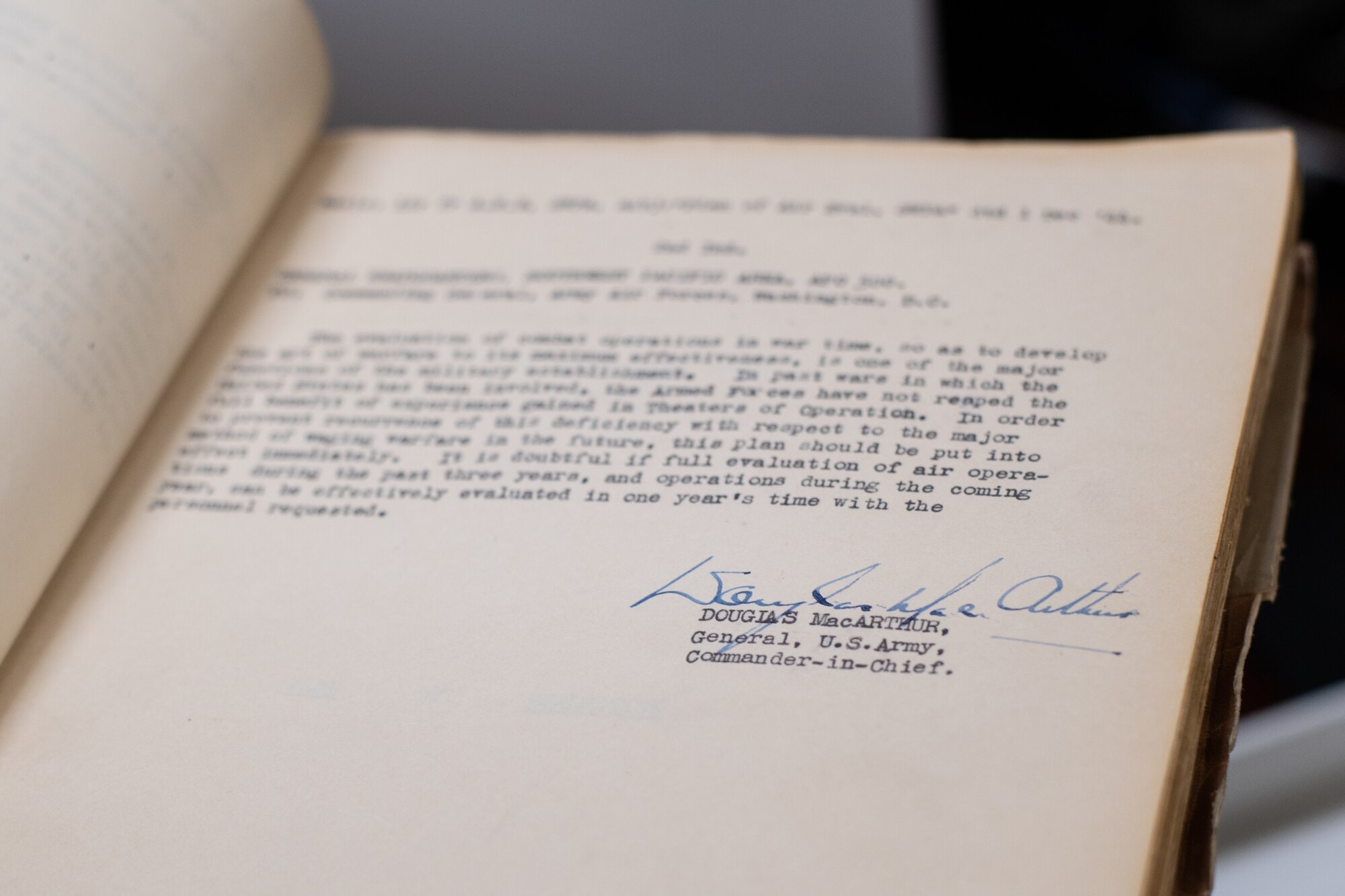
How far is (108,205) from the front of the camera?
39cm

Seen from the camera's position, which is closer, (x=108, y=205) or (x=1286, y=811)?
(x=108, y=205)

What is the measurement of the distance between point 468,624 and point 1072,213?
0.25 m

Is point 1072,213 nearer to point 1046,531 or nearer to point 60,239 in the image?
point 1046,531

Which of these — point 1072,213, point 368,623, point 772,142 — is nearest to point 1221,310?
point 1072,213

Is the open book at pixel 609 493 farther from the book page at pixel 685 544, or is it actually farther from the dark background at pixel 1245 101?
the dark background at pixel 1245 101

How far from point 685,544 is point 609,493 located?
3 centimetres

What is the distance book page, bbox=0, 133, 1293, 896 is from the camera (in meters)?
0.29
